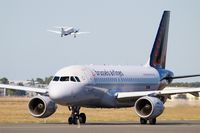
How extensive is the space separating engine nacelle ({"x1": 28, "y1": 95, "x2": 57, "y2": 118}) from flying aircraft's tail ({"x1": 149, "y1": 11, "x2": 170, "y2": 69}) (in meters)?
13.0

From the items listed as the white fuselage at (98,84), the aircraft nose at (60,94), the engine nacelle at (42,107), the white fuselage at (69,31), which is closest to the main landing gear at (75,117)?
the white fuselage at (98,84)

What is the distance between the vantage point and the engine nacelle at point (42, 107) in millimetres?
52013

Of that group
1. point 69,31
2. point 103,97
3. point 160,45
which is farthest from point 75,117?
point 69,31

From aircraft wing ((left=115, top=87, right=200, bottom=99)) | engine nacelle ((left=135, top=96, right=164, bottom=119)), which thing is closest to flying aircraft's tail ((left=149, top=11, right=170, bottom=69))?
aircraft wing ((left=115, top=87, right=200, bottom=99))

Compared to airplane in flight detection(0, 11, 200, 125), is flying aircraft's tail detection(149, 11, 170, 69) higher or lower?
higher

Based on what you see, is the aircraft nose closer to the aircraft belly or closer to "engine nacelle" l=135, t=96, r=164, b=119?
the aircraft belly

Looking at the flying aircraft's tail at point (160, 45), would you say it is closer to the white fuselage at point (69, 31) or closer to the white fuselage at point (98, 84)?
the white fuselage at point (98, 84)

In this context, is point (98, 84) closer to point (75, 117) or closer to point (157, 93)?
point (75, 117)

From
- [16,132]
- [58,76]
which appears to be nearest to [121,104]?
[58,76]

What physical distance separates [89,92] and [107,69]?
15.7 feet

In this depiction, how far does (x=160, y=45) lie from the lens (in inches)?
2495

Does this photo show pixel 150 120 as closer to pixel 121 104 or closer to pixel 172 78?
pixel 121 104

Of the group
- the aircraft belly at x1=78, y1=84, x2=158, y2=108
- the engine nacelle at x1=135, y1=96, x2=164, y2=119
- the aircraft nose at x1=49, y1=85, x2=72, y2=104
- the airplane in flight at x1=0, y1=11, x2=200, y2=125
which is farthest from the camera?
the aircraft belly at x1=78, y1=84, x2=158, y2=108

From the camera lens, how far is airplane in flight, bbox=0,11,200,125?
50188 millimetres
